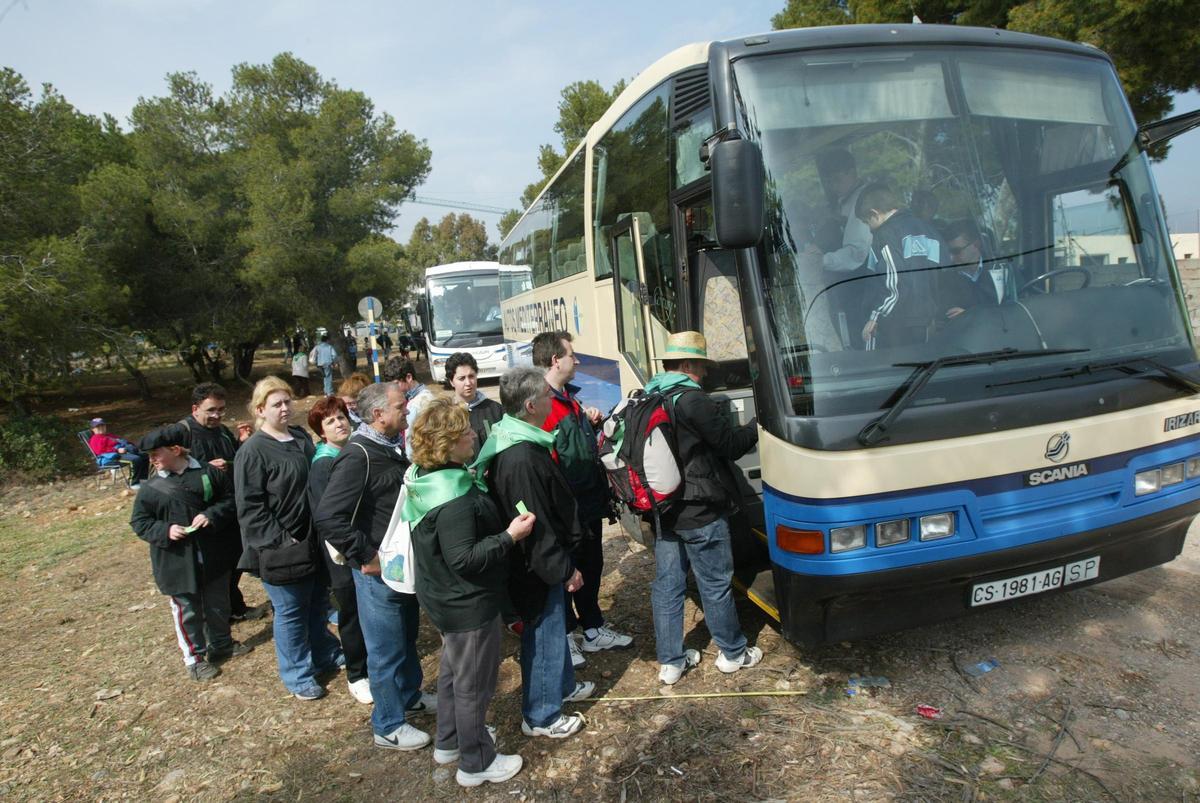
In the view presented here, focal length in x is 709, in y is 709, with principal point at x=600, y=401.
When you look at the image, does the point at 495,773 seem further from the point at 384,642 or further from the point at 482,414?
the point at 482,414

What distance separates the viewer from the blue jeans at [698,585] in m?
3.71

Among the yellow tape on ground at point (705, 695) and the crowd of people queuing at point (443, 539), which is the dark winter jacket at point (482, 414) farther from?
the yellow tape on ground at point (705, 695)

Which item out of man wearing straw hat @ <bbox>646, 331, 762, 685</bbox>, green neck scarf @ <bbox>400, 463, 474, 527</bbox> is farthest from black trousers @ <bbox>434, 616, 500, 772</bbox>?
man wearing straw hat @ <bbox>646, 331, 762, 685</bbox>

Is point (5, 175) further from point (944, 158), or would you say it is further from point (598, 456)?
point (944, 158)

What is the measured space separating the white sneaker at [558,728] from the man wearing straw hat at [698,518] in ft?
1.97

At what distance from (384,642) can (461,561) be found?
3.39 feet

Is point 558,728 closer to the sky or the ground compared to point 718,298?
closer to the ground

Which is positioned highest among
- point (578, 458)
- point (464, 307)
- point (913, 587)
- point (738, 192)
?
point (464, 307)

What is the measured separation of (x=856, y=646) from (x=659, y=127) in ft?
11.3

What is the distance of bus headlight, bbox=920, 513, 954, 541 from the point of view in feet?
10.3

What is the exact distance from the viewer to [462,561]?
288cm

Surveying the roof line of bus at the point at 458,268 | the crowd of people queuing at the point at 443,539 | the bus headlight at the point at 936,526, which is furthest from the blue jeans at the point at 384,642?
the roof line of bus at the point at 458,268

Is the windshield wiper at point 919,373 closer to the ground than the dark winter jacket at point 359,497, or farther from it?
farther from it

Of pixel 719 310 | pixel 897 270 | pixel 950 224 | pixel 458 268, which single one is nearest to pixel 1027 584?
pixel 897 270
